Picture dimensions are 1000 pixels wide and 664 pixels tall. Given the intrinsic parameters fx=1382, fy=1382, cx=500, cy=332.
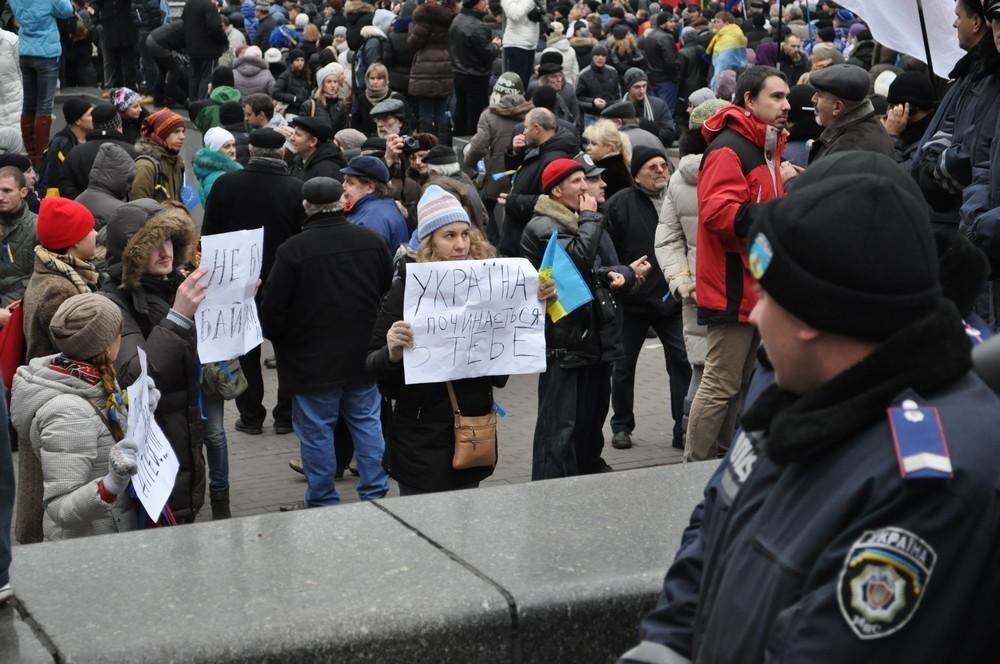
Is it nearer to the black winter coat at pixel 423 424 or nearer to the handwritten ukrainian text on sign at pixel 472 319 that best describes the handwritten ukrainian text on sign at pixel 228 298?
the black winter coat at pixel 423 424

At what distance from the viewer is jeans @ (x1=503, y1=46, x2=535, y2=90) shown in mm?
18281

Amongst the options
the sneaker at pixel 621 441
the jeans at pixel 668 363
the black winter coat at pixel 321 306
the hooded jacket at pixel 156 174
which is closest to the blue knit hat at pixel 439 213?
the black winter coat at pixel 321 306

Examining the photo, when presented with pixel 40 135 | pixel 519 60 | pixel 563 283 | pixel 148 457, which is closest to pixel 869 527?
pixel 148 457

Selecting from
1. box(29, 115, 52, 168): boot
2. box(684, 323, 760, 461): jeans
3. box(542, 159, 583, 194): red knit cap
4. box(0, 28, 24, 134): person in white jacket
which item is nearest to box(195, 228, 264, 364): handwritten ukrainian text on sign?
box(542, 159, 583, 194): red knit cap

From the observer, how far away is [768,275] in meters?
2.08

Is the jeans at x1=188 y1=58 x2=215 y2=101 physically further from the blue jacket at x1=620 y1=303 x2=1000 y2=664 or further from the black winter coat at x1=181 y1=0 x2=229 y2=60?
the blue jacket at x1=620 y1=303 x2=1000 y2=664

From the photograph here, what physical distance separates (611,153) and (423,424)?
3.67m

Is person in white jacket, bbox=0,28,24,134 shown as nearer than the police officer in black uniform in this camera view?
No

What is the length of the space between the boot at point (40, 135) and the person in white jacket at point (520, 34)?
5921 mm

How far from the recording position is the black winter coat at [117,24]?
19969mm

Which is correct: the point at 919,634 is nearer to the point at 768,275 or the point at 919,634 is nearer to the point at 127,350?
the point at 768,275

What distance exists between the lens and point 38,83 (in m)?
15.3

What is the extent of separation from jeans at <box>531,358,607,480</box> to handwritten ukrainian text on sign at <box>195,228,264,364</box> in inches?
58.9

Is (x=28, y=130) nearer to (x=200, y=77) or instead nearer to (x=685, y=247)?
(x=200, y=77)
